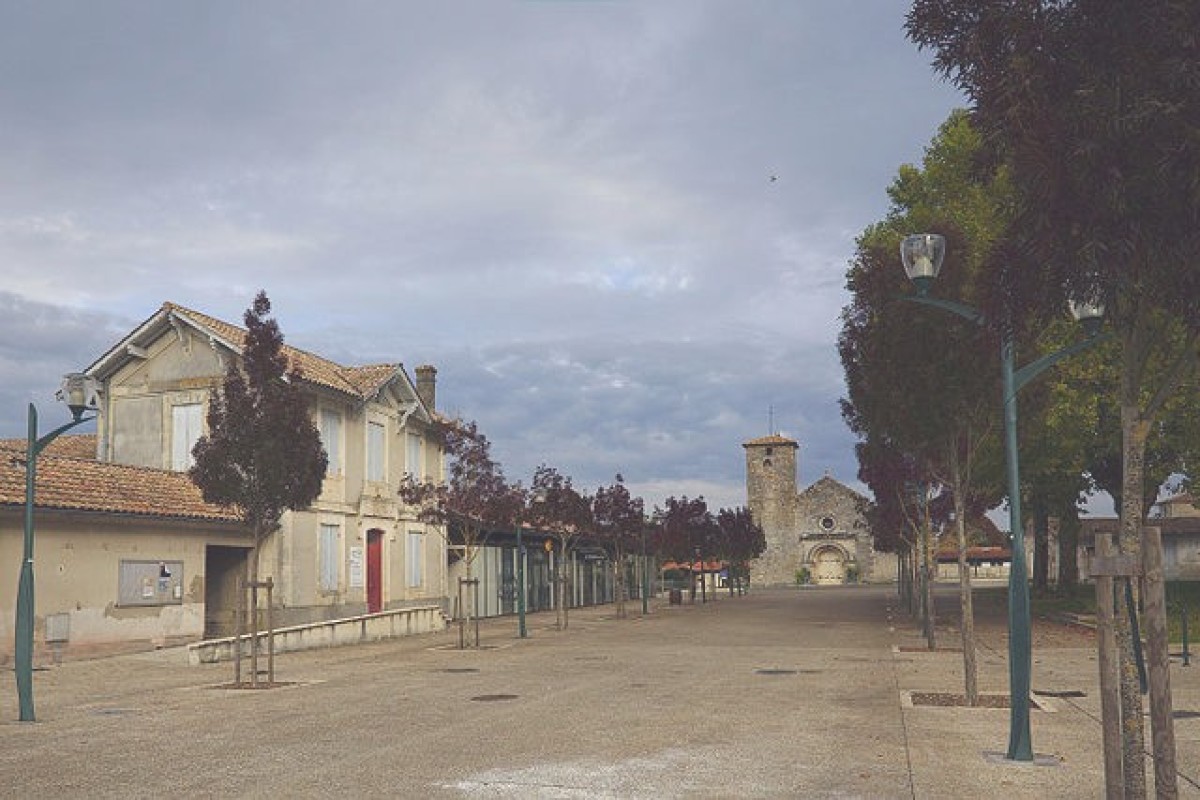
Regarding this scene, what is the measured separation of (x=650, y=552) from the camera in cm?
5638

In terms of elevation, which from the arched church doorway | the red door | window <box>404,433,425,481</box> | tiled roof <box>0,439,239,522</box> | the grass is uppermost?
window <box>404,433,425,481</box>

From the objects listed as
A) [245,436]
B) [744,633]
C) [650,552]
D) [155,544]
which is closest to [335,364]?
[155,544]

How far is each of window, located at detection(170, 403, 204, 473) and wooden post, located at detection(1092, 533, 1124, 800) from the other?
25773mm

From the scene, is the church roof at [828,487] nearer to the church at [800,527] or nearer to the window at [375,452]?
the church at [800,527]

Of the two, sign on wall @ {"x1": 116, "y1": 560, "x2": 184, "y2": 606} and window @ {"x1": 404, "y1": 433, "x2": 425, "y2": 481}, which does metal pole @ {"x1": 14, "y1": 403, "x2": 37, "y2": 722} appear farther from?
window @ {"x1": 404, "y1": 433, "x2": 425, "y2": 481}

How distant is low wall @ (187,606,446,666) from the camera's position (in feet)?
72.3

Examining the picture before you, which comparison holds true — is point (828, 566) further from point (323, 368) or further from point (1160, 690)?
point (1160, 690)

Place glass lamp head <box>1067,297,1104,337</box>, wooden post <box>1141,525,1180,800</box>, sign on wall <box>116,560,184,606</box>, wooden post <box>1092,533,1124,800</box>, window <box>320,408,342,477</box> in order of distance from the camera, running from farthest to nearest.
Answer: window <box>320,408,342,477</box>, sign on wall <box>116,560,184,606</box>, wooden post <box>1092,533,1124,800</box>, glass lamp head <box>1067,297,1104,337</box>, wooden post <box>1141,525,1180,800</box>

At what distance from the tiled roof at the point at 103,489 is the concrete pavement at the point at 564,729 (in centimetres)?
296

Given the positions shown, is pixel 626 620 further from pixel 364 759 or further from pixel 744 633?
pixel 364 759

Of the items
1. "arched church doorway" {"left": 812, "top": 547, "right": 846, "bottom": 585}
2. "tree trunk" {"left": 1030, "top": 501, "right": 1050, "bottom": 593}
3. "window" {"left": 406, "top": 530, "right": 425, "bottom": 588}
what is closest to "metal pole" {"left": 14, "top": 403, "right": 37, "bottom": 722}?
"window" {"left": 406, "top": 530, "right": 425, "bottom": 588}

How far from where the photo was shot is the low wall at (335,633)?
22031 millimetres

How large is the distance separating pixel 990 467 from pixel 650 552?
2796 centimetres

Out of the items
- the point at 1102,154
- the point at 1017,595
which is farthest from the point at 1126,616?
the point at 1017,595
